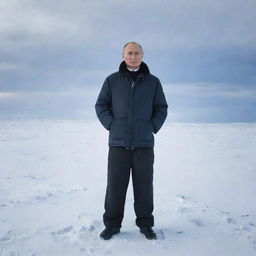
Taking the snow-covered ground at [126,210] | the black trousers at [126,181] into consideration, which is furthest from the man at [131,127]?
the snow-covered ground at [126,210]

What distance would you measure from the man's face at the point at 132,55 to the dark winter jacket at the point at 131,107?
0.31 feet

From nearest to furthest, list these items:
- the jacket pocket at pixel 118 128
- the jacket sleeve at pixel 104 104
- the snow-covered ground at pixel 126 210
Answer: the snow-covered ground at pixel 126 210
the jacket pocket at pixel 118 128
the jacket sleeve at pixel 104 104

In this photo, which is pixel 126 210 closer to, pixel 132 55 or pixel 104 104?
pixel 104 104

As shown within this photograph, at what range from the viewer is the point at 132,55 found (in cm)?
358

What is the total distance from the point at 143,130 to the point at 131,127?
0.47 feet

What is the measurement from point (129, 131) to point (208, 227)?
1.65 metres

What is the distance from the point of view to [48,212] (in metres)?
4.48

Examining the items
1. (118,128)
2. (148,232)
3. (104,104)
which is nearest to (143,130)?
(118,128)

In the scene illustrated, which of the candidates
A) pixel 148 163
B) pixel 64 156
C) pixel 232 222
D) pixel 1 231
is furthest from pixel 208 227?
pixel 64 156

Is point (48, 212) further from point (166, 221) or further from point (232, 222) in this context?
point (232, 222)

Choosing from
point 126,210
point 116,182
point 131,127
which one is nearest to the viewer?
point 131,127

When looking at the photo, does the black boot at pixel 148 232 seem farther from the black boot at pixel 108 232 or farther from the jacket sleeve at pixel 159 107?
the jacket sleeve at pixel 159 107

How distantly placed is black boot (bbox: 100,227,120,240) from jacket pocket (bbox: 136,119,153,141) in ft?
3.64

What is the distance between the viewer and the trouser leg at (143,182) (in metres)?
3.63
